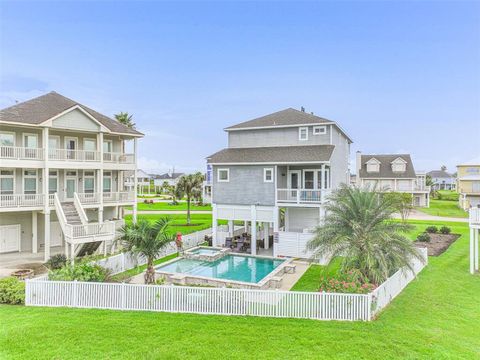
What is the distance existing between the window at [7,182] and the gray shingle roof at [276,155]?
13214mm

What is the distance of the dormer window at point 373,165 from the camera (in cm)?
5506

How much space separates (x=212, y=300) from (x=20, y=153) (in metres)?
16.8

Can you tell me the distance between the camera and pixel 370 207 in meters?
13.4

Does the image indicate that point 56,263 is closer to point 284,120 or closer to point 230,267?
point 230,267

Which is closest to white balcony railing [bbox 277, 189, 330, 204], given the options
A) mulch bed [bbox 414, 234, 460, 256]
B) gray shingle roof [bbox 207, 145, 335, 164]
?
gray shingle roof [bbox 207, 145, 335, 164]

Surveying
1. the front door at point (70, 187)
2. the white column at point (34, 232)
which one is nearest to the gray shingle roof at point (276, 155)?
the front door at point (70, 187)

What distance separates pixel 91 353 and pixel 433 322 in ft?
34.8

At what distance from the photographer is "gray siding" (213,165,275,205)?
2211 centimetres

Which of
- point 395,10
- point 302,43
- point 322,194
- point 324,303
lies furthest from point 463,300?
point 302,43

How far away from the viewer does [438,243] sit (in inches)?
970

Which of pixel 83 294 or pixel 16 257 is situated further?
pixel 16 257

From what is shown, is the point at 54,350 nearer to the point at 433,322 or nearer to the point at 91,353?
the point at 91,353

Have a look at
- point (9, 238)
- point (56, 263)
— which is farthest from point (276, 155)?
point (9, 238)

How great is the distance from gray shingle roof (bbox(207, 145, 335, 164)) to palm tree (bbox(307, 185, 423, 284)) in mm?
7125
